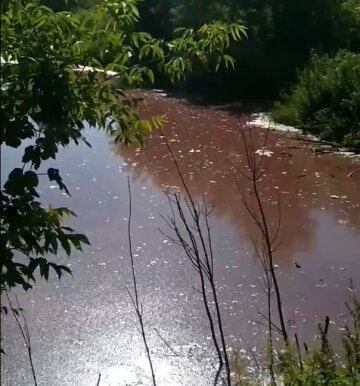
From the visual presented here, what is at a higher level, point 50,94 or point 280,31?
point 280,31

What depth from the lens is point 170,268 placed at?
632cm

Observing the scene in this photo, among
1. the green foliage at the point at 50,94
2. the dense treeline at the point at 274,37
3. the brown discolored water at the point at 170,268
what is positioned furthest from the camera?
the dense treeline at the point at 274,37

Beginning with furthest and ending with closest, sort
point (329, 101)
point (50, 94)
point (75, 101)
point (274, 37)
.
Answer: point (274, 37) < point (329, 101) < point (75, 101) < point (50, 94)

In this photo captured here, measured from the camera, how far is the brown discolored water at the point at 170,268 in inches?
194

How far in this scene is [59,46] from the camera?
1.96 m

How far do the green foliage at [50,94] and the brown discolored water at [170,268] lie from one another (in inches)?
4.5

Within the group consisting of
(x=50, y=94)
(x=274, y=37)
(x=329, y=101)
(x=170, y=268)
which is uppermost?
(x=274, y=37)

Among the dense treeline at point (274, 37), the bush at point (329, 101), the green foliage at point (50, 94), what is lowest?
the green foliage at point (50, 94)

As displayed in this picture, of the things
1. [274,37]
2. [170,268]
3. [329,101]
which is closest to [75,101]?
[170,268]

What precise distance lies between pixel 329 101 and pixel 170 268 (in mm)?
6110

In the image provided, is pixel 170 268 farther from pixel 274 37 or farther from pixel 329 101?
pixel 274 37

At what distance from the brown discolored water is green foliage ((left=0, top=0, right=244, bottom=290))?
0.11m

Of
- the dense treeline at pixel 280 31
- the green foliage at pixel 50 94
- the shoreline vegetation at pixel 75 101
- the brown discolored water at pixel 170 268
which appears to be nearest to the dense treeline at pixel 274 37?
the dense treeline at pixel 280 31

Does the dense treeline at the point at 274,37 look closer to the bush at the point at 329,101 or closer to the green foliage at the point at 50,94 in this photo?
the bush at the point at 329,101
